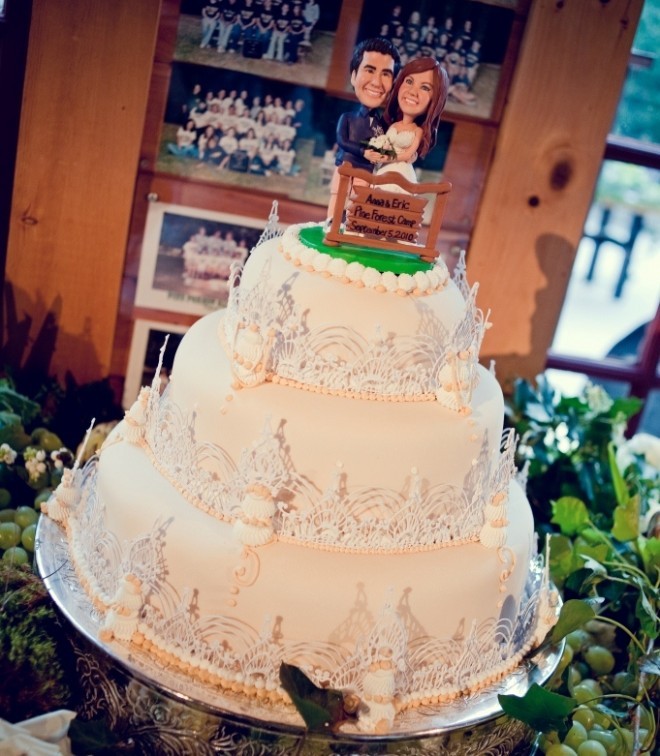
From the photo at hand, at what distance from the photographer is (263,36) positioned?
2672mm

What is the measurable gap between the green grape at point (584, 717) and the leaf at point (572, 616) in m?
0.23

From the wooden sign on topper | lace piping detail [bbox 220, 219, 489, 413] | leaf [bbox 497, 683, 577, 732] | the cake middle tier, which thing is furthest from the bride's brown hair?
leaf [bbox 497, 683, 577, 732]

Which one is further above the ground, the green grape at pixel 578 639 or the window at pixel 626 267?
the window at pixel 626 267

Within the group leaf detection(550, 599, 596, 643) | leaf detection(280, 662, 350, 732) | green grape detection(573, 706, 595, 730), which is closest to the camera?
leaf detection(280, 662, 350, 732)

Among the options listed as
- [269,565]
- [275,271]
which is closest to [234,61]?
[275,271]

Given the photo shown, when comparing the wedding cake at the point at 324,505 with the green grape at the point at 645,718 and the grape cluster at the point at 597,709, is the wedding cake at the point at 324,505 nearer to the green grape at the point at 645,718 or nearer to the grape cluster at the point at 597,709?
the grape cluster at the point at 597,709

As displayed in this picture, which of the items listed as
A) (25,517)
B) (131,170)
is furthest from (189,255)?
(25,517)

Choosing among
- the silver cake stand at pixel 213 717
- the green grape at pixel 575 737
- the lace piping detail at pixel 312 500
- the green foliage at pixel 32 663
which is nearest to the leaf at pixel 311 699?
the silver cake stand at pixel 213 717

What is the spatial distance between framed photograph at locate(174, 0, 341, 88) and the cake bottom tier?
4.28 feet

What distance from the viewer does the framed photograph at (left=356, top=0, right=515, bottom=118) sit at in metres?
2.70

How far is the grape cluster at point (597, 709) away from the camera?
203cm

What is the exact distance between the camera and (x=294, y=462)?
1.76 meters

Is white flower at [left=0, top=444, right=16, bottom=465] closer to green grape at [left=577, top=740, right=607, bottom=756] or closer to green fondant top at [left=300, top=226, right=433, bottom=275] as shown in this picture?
green fondant top at [left=300, top=226, right=433, bottom=275]

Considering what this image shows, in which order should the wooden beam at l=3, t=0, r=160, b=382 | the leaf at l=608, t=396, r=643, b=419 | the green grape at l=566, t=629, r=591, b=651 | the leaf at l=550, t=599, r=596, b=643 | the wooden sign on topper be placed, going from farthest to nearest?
the leaf at l=608, t=396, r=643, b=419
the wooden beam at l=3, t=0, r=160, b=382
the green grape at l=566, t=629, r=591, b=651
the leaf at l=550, t=599, r=596, b=643
the wooden sign on topper
